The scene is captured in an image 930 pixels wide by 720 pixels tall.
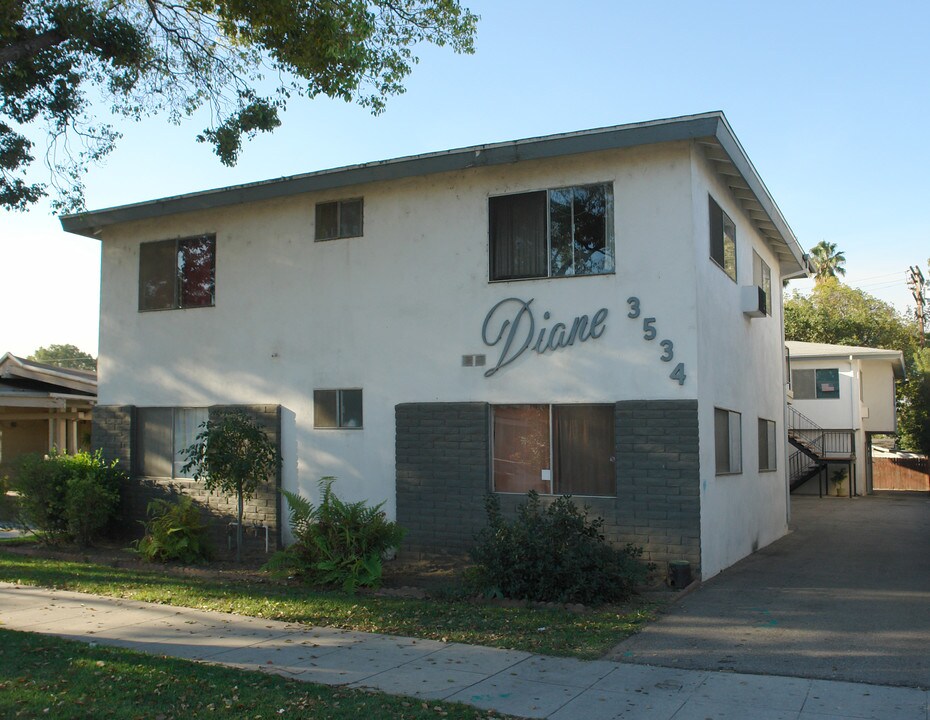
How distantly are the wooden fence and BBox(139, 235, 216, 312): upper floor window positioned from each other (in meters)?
34.0

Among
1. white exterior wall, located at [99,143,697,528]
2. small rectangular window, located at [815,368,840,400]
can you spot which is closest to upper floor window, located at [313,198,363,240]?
white exterior wall, located at [99,143,697,528]

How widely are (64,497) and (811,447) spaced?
25101 millimetres

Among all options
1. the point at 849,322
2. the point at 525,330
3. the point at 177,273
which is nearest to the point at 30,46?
the point at 177,273

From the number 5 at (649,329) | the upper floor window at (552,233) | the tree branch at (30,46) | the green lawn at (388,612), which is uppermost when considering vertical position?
the tree branch at (30,46)

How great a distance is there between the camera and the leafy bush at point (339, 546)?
10906mm

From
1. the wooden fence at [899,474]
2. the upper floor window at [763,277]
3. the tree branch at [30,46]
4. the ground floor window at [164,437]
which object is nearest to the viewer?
the tree branch at [30,46]

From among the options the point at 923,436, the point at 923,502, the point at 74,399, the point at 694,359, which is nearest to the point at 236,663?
the point at 694,359

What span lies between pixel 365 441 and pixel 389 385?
0.91 metres

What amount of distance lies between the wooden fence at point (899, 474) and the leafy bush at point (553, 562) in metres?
33.9

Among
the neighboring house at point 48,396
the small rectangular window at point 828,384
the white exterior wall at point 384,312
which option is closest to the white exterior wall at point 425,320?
the white exterior wall at point 384,312

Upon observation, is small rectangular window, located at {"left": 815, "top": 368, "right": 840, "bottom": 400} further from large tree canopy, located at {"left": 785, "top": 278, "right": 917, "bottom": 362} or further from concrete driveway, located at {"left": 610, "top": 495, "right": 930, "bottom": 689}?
concrete driveway, located at {"left": 610, "top": 495, "right": 930, "bottom": 689}

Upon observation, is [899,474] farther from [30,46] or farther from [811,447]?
[30,46]

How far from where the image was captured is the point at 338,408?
524 inches

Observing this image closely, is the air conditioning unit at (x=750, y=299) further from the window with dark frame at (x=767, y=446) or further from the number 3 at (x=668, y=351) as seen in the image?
the number 3 at (x=668, y=351)
